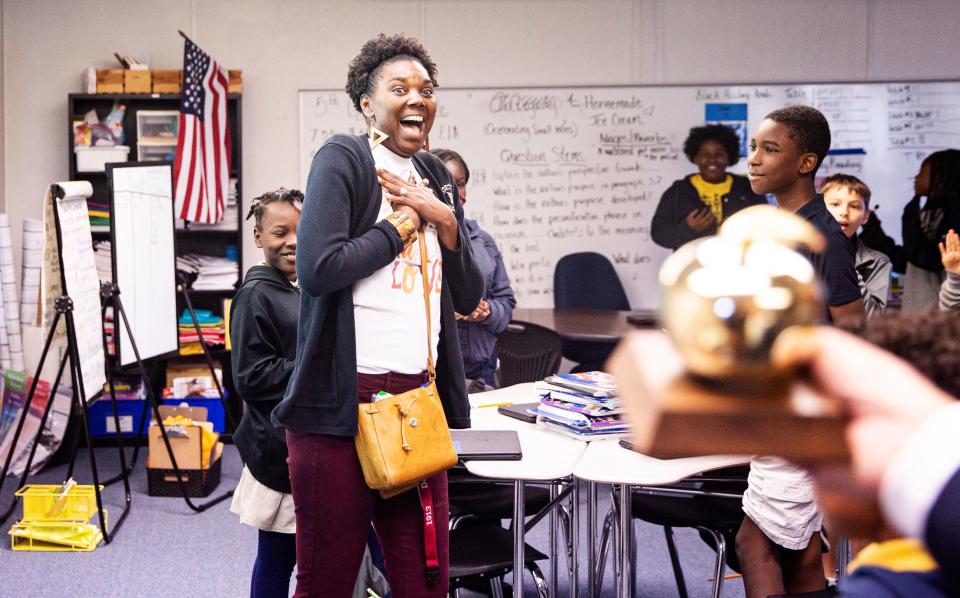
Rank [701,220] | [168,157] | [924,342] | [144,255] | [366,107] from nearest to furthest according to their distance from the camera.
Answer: [924,342] → [366,107] → [144,255] → [168,157] → [701,220]

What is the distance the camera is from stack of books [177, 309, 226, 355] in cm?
496

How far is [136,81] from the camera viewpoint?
199 inches

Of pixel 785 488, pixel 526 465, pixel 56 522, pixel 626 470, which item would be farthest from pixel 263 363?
pixel 56 522

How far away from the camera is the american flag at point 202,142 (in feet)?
15.9

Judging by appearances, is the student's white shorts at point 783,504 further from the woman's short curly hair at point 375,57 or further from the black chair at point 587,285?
the black chair at point 587,285

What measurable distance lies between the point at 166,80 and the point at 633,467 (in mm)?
3912

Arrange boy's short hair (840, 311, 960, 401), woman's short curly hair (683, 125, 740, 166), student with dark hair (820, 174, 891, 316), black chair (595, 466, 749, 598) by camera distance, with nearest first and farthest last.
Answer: boy's short hair (840, 311, 960, 401) < black chair (595, 466, 749, 598) < student with dark hair (820, 174, 891, 316) < woman's short curly hair (683, 125, 740, 166)

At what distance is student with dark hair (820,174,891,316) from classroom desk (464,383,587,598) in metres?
1.15

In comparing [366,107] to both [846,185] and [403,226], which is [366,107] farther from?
[846,185]

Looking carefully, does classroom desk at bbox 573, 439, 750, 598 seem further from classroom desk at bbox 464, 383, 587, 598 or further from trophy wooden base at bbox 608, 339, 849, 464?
trophy wooden base at bbox 608, 339, 849, 464

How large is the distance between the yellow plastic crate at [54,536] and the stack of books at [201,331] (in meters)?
1.51

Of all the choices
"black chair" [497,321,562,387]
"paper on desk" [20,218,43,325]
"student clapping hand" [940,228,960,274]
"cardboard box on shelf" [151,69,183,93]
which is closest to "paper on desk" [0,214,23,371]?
"paper on desk" [20,218,43,325]

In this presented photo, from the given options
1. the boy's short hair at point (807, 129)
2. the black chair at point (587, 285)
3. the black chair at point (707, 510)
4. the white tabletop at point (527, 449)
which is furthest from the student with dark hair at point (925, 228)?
the white tabletop at point (527, 449)

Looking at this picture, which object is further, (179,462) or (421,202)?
(179,462)
